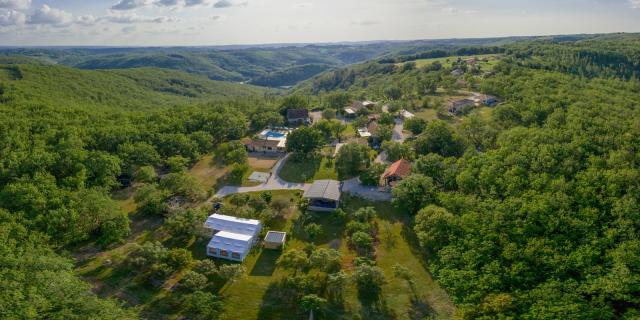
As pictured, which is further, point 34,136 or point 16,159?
point 34,136

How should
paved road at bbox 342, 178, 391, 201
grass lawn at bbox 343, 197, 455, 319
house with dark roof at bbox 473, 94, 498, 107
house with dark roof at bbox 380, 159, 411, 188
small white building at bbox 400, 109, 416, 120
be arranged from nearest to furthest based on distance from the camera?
grass lawn at bbox 343, 197, 455, 319 < paved road at bbox 342, 178, 391, 201 < house with dark roof at bbox 380, 159, 411, 188 < small white building at bbox 400, 109, 416, 120 < house with dark roof at bbox 473, 94, 498, 107

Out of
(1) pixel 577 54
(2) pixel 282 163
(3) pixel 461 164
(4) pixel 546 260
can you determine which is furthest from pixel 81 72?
(1) pixel 577 54

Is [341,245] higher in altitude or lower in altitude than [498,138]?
lower

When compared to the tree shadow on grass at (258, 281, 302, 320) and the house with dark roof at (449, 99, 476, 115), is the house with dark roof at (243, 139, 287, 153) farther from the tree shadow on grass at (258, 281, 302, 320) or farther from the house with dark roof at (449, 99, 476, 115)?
the house with dark roof at (449, 99, 476, 115)

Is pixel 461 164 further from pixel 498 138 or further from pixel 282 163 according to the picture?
pixel 282 163

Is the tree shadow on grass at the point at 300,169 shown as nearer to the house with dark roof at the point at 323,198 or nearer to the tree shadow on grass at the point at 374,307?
the house with dark roof at the point at 323,198

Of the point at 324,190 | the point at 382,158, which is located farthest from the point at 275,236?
the point at 382,158

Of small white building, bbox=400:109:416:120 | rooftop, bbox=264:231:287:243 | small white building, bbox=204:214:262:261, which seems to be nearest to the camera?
small white building, bbox=204:214:262:261

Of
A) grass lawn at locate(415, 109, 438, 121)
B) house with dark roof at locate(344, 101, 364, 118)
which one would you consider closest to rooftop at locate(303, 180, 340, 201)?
house with dark roof at locate(344, 101, 364, 118)
